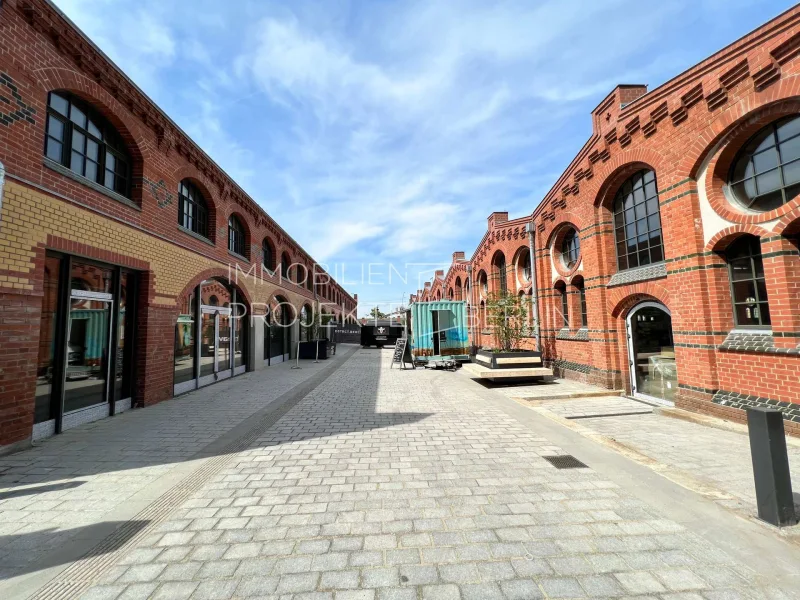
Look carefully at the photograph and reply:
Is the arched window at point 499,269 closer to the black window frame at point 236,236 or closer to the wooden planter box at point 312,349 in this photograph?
the wooden planter box at point 312,349

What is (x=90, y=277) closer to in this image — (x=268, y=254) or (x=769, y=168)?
(x=268, y=254)

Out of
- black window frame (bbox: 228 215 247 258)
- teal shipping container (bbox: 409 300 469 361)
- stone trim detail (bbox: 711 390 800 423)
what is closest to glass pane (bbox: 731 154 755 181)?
stone trim detail (bbox: 711 390 800 423)

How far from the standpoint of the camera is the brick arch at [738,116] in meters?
4.89

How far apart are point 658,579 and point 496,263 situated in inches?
617

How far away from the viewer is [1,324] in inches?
178

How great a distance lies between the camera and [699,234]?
6.25m

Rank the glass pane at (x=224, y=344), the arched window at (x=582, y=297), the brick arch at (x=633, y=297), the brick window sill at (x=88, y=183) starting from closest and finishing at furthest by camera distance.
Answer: the brick window sill at (x=88, y=183)
the brick arch at (x=633, y=297)
the arched window at (x=582, y=297)
the glass pane at (x=224, y=344)

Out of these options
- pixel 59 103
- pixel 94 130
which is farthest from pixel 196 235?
pixel 59 103

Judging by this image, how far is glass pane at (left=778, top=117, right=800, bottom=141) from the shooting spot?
4.97 m

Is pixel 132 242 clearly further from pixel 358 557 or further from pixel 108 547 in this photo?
pixel 358 557

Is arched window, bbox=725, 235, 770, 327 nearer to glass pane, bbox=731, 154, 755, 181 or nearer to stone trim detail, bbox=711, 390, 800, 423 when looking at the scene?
glass pane, bbox=731, 154, 755, 181

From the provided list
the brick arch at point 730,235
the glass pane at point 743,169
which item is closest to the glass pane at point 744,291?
the brick arch at point 730,235

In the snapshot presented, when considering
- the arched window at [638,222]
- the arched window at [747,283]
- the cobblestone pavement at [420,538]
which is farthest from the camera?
the arched window at [638,222]

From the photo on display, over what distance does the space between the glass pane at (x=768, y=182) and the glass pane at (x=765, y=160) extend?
0.29ft
